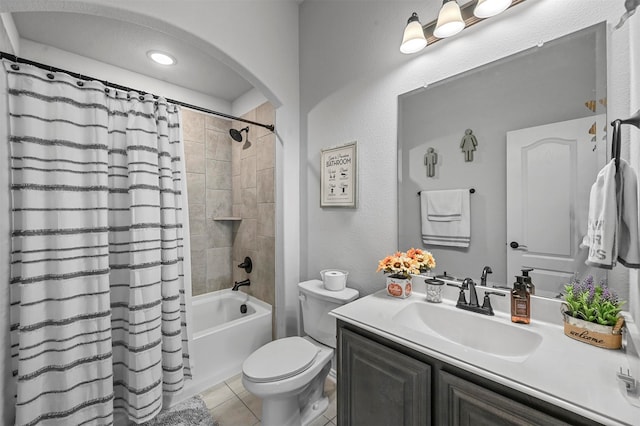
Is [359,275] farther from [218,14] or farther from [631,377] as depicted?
[218,14]

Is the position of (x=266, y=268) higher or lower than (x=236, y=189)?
lower

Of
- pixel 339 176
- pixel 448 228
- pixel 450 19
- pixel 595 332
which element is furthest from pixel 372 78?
pixel 595 332

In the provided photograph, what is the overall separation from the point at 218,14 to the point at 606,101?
207cm

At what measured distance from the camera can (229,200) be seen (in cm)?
304

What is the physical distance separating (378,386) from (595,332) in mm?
775

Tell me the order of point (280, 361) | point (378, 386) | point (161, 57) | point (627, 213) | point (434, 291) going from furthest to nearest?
point (161, 57)
point (280, 361)
point (434, 291)
point (378, 386)
point (627, 213)

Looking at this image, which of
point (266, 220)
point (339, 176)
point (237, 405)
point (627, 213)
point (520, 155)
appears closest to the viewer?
point (627, 213)

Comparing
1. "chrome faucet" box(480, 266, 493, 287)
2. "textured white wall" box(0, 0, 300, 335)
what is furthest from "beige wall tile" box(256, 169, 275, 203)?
"chrome faucet" box(480, 266, 493, 287)

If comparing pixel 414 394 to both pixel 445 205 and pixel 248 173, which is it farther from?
pixel 248 173

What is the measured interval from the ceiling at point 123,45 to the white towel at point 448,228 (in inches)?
85.8

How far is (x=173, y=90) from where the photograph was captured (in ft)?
8.82

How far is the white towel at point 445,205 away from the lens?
1374 millimetres

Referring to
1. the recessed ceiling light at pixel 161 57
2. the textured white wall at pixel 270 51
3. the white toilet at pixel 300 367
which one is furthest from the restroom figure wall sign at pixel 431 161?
the recessed ceiling light at pixel 161 57

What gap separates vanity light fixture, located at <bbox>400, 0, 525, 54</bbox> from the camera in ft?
3.74
